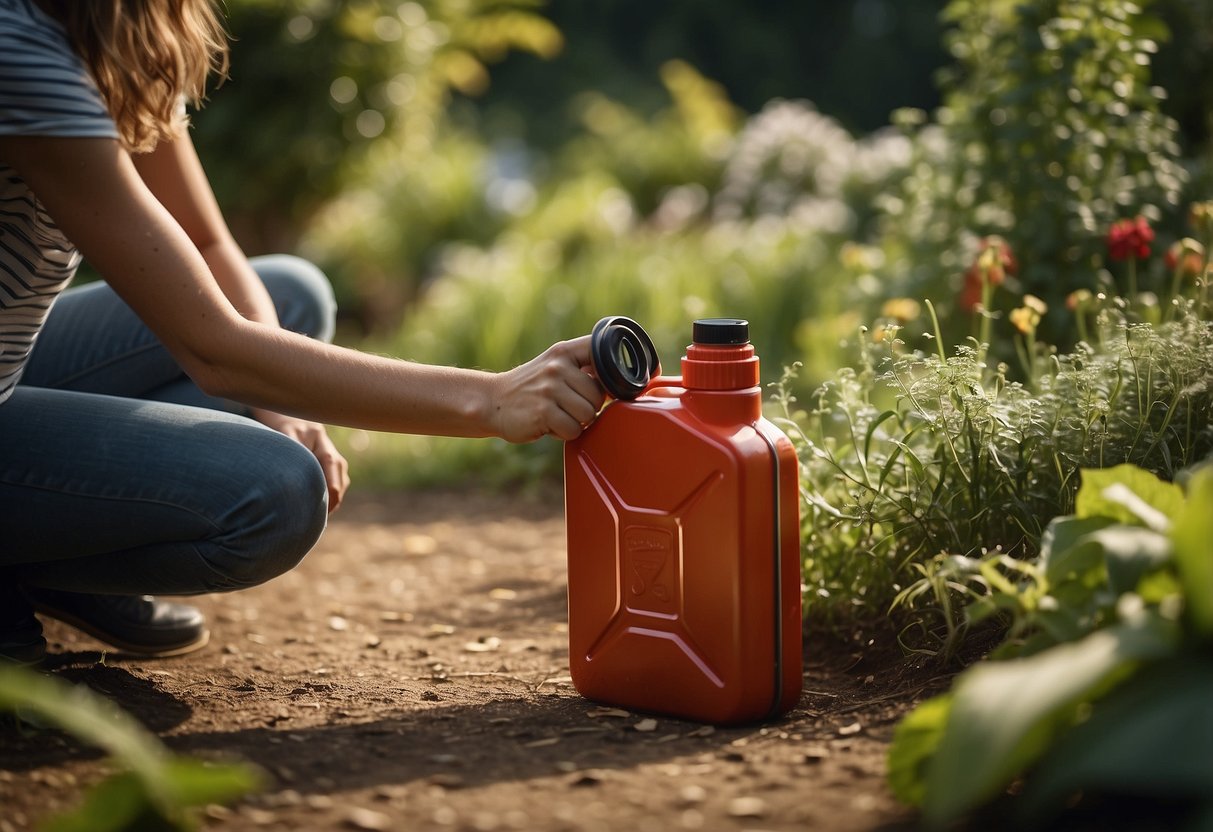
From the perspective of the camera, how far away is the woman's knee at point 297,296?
2.30 metres

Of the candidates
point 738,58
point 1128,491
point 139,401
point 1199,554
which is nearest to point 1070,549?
point 1128,491

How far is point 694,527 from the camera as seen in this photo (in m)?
1.64

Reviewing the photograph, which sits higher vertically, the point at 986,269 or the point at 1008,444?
the point at 986,269

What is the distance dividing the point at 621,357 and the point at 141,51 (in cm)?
76

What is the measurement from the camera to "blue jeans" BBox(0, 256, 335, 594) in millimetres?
1734

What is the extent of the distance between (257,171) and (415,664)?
11.4 ft

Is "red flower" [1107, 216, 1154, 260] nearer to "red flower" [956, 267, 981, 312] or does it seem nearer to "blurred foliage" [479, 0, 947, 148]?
"red flower" [956, 267, 981, 312]

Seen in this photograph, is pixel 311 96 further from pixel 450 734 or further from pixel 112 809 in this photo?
pixel 112 809

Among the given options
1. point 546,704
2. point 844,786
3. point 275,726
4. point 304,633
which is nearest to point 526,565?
point 304,633

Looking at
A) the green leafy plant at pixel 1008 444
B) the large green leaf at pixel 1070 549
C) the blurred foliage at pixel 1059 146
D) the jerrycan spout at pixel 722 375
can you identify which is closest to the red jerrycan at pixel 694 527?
the jerrycan spout at pixel 722 375

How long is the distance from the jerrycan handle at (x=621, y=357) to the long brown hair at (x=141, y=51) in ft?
2.26

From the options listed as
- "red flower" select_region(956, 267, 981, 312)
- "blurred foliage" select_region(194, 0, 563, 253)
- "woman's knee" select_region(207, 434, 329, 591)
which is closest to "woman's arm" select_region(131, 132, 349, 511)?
"woman's knee" select_region(207, 434, 329, 591)

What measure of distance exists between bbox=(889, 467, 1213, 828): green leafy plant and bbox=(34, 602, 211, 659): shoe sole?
1.36 metres

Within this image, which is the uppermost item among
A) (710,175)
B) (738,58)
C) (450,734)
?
(738,58)
